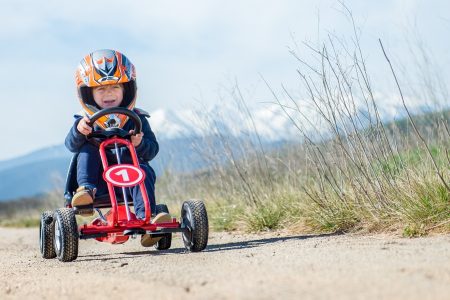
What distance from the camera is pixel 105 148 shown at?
489 cm

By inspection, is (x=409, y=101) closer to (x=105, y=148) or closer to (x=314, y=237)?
(x=314, y=237)

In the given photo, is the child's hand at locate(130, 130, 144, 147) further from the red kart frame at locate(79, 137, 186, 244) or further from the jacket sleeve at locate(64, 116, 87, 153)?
the jacket sleeve at locate(64, 116, 87, 153)

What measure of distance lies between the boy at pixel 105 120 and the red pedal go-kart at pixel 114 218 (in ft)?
0.28

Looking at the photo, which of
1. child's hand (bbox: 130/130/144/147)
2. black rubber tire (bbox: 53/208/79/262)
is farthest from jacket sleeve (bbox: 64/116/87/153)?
black rubber tire (bbox: 53/208/79/262)

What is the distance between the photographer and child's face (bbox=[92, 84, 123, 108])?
193 inches

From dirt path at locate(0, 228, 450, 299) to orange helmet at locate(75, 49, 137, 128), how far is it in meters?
1.13

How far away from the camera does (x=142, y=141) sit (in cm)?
482

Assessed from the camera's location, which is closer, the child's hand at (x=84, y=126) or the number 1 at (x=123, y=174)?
the number 1 at (x=123, y=174)

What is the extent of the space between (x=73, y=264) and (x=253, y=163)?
296cm

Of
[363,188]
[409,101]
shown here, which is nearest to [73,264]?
[363,188]

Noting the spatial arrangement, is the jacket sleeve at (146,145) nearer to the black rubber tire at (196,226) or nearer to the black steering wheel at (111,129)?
the black steering wheel at (111,129)

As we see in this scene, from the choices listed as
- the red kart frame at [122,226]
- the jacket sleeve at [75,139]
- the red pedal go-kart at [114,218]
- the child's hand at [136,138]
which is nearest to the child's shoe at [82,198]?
the red pedal go-kart at [114,218]

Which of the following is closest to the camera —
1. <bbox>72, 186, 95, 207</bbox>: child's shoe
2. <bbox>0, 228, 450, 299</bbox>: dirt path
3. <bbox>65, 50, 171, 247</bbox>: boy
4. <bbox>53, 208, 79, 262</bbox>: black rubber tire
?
<bbox>0, 228, 450, 299</bbox>: dirt path

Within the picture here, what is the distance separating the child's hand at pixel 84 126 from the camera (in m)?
4.54
